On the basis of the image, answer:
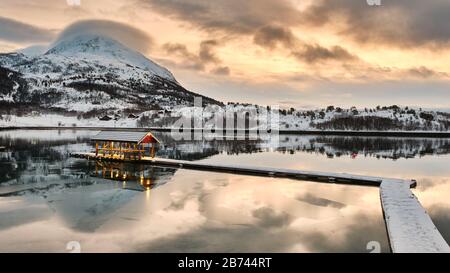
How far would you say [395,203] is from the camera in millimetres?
24516

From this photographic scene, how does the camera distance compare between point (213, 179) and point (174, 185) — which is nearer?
point (174, 185)

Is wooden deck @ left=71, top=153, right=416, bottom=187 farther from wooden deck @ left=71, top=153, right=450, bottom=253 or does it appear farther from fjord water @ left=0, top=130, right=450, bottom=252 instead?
fjord water @ left=0, top=130, right=450, bottom=252

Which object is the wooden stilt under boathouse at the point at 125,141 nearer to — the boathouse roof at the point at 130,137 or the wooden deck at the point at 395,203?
the boathouse roof at the point at 130,137

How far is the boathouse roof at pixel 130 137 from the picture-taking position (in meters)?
48.1

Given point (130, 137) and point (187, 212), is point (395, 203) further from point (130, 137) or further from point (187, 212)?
point (130, 137)

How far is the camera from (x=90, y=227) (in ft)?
68.5

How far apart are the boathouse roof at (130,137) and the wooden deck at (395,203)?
2.41m

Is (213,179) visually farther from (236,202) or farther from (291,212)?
(291,212)

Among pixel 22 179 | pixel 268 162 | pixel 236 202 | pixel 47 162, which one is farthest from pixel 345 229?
pixel 47 162

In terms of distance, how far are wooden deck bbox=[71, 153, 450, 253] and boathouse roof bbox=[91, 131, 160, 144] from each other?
2.41 m

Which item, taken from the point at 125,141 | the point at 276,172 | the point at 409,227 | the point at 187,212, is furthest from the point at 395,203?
the point at 125,141

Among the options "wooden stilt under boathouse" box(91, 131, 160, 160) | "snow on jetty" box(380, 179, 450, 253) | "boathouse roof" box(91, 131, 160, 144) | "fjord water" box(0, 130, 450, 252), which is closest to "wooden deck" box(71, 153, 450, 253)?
"snow on jetty" box(380, 179, 450, 253)
